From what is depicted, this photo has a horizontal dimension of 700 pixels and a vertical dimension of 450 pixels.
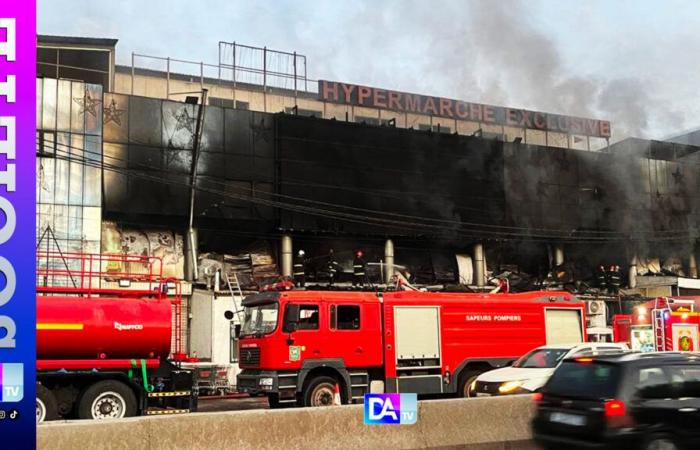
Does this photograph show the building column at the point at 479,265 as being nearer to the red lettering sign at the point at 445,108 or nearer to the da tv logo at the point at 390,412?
→ the red lettering sign at the point at 445,108

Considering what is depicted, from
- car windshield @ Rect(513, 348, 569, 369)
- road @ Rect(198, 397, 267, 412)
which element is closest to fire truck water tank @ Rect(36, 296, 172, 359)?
road @ Rect(198, 397, 267, 412)

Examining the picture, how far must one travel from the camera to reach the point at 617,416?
7.30m

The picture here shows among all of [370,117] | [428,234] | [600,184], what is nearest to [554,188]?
[600,184]

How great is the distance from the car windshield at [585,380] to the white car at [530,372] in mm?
4296

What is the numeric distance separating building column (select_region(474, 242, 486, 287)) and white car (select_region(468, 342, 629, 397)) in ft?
69.3

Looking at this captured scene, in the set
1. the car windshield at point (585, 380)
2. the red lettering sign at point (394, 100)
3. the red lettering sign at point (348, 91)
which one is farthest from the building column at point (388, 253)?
the car windshield at point (585, 380)

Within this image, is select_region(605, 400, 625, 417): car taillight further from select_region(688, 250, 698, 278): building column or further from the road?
select_region(688, 250, 698, 278): building column

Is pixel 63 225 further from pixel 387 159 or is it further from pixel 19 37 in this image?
pixel 19 37

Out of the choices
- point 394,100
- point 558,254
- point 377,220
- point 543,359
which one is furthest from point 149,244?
point 558,254

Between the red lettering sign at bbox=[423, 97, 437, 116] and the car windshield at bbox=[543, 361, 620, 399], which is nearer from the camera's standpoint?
the car windshield at bbox=[543, 361, 620, 399]

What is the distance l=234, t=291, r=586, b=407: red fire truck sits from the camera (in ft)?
48.0

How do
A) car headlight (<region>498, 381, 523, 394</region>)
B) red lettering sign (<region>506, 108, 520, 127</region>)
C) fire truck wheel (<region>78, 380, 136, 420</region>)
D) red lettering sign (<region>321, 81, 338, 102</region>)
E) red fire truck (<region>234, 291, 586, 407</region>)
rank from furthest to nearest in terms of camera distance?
red lettering sign (<region>506, 108, 520, 127</region>)
red lettering sign (<region>321, 81, 338, 102</region>)
red fire truck (<region>234, 291, 586, 407</region>)
fire truck wheel (<region>78, 380, 136, 420</region>)
car headlight (<region>498, 381, 523, 394</region>)

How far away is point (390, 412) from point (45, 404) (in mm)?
6823

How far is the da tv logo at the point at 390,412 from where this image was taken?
8445 millimetres
